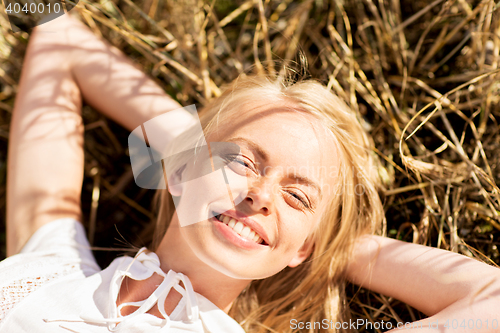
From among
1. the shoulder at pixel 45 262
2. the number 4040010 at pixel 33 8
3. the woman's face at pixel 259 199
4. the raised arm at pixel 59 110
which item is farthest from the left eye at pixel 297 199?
the number 4040010 at pixel 33 8

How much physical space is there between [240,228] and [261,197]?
14 cm

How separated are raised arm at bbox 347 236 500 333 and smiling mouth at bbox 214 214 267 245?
0.54 m

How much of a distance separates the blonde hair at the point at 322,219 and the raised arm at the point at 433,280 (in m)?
0.10

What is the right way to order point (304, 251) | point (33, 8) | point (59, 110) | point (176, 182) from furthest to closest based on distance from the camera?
point (33, 8)
point (59, 110)
point (304, 251)
point (176, 182)

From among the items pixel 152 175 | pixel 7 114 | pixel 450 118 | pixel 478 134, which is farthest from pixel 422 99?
pixel 7 114

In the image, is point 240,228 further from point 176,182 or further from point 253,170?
point 176,182

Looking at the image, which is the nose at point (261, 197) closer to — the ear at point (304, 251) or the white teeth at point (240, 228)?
the white teeth at point (240, 228)

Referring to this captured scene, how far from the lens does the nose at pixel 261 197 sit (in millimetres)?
1250

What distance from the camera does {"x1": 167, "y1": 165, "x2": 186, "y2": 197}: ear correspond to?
1457 mm

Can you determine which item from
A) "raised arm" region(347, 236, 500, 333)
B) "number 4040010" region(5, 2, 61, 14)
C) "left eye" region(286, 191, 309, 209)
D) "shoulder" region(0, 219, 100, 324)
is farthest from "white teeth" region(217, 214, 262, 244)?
"number 4040010" region(5, 2, 61, 14)

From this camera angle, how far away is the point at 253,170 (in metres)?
1.28

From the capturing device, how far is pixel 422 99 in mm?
1849

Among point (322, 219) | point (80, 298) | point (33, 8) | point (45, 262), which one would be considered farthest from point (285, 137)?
point (33, 8)

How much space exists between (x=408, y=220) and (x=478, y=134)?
527 mm
